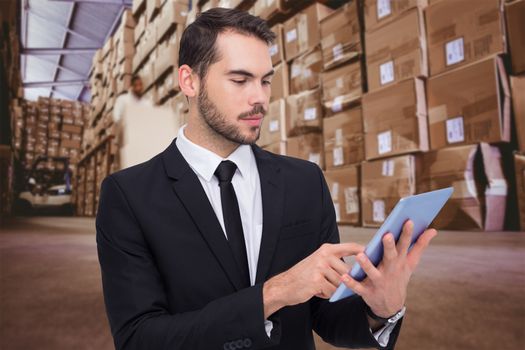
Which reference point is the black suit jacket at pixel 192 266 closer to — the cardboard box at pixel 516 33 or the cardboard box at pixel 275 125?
the cardboard box at pixel 516 33

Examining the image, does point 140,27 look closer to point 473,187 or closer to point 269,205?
point 473,187

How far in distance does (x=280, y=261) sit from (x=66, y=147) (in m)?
4.87

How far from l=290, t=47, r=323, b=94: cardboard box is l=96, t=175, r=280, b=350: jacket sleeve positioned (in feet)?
6.08

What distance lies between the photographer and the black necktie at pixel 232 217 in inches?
31.1

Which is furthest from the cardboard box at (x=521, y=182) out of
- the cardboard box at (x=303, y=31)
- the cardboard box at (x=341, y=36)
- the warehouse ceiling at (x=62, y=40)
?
the warehouse ceiling at (x=62, y=40)

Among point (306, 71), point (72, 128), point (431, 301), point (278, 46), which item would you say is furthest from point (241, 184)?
point (72, 128)

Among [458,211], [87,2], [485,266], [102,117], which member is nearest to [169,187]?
[485,266]

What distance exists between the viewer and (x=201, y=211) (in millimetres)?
797

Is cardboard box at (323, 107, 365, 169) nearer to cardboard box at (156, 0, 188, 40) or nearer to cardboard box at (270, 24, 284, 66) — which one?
cardboard box at (270, 24, 284, 66)

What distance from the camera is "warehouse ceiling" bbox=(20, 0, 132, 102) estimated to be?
11.0 feet

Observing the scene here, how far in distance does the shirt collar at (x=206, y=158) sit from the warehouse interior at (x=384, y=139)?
Result: 68 cm

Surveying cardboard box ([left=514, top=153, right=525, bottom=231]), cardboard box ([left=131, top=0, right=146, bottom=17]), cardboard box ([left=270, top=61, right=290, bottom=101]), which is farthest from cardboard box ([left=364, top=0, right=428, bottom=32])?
cardboard box ([left=131, top=0, right=146, bottom=17])

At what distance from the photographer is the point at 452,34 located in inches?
69.1

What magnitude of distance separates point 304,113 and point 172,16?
1.56 meters
